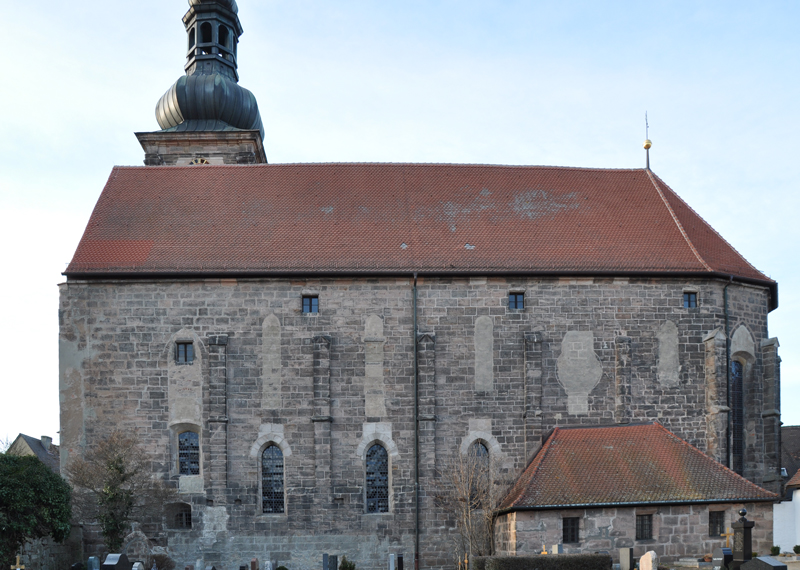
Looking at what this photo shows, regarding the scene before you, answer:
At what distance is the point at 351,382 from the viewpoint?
26.4 meters

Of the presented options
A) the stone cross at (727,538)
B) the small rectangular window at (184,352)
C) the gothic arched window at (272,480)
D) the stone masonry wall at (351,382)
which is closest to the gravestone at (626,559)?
the stone cross at (727,538)

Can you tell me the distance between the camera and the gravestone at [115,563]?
1973cm

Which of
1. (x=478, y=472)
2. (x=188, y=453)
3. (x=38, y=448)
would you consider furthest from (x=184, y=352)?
(x=38, y=448)

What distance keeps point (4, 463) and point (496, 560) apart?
38.6 ft

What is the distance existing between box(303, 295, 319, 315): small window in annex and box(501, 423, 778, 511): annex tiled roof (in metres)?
7.40

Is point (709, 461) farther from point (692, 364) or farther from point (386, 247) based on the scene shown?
point (386, 247)

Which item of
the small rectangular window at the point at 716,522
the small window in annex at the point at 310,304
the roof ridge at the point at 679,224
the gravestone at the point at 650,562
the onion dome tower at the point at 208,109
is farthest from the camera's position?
the onion dome tower at the point at 208,109

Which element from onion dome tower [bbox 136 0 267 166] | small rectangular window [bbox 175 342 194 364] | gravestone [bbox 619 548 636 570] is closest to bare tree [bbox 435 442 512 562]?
gravestone [bbox 619 548 636 570]

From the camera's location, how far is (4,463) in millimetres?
22328

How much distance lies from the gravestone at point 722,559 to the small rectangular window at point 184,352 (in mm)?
14499

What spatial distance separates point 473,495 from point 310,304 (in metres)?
7.01

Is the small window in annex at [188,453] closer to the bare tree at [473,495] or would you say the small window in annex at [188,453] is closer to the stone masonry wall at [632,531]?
the bare tree at [473,495]

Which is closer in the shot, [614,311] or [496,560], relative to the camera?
[496,560]

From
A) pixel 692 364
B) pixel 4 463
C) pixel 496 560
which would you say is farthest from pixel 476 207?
pixel 4 463
